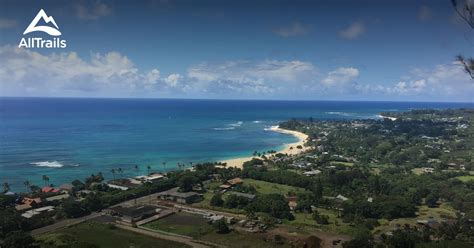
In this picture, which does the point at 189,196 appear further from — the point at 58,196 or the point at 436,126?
the point at 436,126

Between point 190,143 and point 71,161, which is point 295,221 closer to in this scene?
point 71,161

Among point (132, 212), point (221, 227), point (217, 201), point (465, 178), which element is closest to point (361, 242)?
point (221, 227)

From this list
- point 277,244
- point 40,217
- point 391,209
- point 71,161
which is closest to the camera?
point 277,244

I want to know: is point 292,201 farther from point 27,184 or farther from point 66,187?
point 27,184

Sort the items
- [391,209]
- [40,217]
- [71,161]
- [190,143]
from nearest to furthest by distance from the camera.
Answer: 1. [40,217]
2. [391,209]
3. [71,161]
4. [190,143]

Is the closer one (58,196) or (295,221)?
(295,221)

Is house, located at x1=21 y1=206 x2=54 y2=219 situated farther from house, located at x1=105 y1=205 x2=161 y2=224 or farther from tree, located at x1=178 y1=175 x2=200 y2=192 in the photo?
tree, located at x1=178 y1=175 x2=200 y2=192

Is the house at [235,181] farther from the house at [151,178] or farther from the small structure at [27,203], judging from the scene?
the small structure at [27,203]

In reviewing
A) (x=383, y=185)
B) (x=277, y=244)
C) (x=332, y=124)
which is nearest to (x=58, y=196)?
(x=277, y=244)
